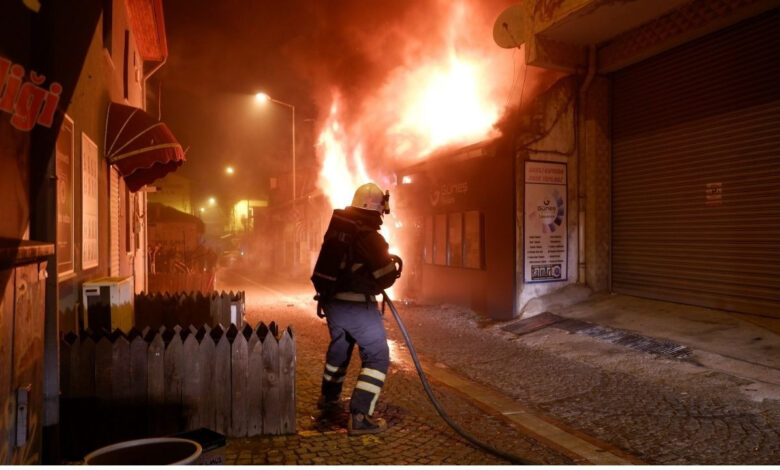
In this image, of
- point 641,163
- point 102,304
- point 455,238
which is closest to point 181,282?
point 102,304

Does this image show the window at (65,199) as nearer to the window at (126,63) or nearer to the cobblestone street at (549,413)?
the cobblestone street at (549,413)

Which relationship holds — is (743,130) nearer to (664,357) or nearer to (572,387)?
(664,357)

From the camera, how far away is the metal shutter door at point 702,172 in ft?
24.7

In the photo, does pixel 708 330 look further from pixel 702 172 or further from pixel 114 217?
pixel 114 217

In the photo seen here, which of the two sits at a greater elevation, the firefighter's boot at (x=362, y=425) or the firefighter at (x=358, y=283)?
the firefighter at (x=358, y=283)

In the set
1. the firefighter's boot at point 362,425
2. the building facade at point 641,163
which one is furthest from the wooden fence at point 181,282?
the firefighter's boot at point 362,425

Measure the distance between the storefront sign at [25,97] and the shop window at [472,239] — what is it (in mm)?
8733

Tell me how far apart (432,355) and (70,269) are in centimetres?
499

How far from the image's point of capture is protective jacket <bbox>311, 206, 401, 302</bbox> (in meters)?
4.73

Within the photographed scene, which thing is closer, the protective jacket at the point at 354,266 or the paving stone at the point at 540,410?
the paving stone at the point at 540,410

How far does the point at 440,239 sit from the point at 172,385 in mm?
9118

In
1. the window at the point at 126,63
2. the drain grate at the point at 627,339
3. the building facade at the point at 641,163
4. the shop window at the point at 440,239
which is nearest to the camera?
the drain grate at the point at 627,339

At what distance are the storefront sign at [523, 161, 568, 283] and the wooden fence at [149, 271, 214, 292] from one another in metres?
7.75

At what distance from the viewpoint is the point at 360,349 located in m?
4.78
